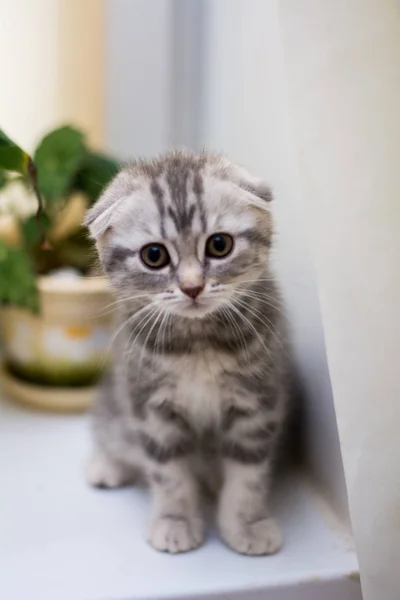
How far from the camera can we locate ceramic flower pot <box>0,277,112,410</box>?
104cm

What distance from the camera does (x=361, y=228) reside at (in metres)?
0.60

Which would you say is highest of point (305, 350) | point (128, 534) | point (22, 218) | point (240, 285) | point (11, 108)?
point (11, 108)

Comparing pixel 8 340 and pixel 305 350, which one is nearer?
pixel 305 350

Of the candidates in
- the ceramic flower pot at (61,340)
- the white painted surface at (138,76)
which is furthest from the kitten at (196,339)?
the white painted surface at (138,76)

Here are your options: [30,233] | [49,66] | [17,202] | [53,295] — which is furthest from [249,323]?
[49,66]

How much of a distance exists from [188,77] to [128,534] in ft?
3.25

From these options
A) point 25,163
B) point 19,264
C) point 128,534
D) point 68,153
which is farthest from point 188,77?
point 128,534

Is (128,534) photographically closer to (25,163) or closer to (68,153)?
(25,163)

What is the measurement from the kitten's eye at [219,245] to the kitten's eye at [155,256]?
5 cm

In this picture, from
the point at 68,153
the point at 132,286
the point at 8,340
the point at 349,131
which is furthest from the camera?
the point at 8,340

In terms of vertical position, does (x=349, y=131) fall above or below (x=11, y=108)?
below

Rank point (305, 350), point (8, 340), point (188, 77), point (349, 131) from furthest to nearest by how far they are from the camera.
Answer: point (188, 77)
point (8, 340)
point (305, 350)
point (349, 131)

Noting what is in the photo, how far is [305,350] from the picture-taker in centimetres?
86

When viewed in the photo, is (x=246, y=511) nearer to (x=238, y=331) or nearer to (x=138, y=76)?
(x=238, y=331)
